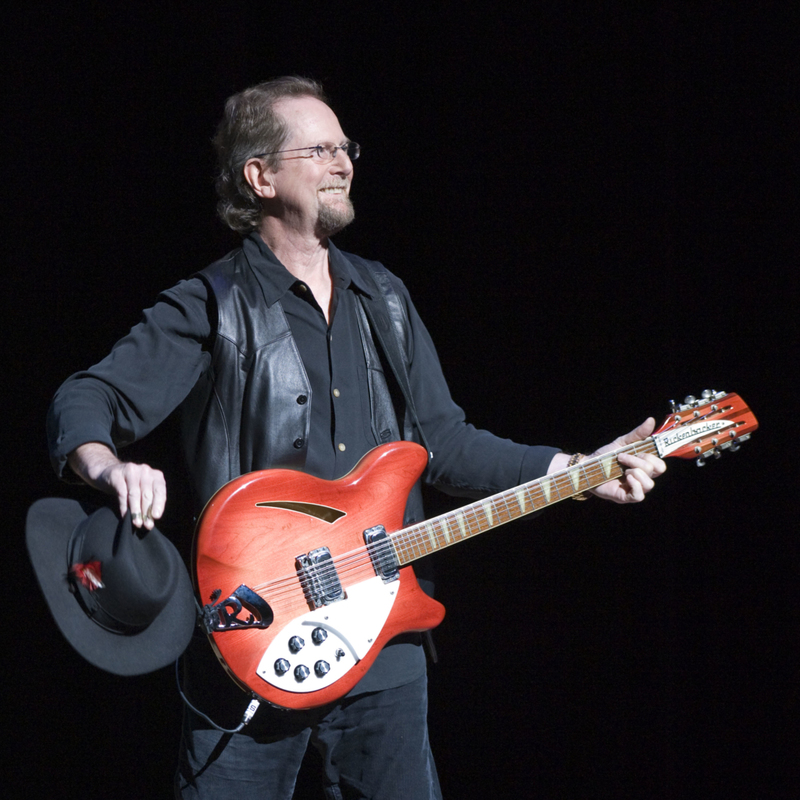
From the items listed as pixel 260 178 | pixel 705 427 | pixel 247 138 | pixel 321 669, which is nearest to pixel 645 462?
pixel 705 427

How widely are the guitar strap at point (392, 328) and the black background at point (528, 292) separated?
32.8 inches

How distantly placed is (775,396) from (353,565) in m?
1.61

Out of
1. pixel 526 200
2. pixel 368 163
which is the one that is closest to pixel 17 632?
pixel 368 163

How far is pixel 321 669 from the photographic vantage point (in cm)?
170

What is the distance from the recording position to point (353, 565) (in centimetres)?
179

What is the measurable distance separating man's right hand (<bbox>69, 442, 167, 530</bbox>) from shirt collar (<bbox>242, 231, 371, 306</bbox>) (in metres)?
0.59

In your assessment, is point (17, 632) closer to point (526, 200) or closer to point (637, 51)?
point (526, 200)

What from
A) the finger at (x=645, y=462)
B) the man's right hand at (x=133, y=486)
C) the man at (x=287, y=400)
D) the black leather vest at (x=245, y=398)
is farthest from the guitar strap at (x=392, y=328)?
the man's right hand at (x=133, y=486)

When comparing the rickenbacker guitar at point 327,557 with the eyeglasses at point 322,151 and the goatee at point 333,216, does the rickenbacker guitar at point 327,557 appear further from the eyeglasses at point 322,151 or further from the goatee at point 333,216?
the eyeglasses at point 322,151

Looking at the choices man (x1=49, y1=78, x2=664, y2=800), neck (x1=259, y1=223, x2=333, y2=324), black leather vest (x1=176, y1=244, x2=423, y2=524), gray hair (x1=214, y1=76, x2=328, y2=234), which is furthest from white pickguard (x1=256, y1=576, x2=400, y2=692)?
gray hair (x1=214, y1=76, x2=328, y2=234)

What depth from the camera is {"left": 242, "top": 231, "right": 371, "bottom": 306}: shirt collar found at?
76.6 inches

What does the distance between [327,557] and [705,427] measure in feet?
3.27

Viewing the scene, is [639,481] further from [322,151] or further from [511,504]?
[322,151]

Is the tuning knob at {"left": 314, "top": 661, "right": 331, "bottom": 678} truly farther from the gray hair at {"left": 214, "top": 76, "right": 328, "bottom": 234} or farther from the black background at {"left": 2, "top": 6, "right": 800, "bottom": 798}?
the gray hair at {"left": 214, "top": 76, "right": 328, "bottom": 234}
